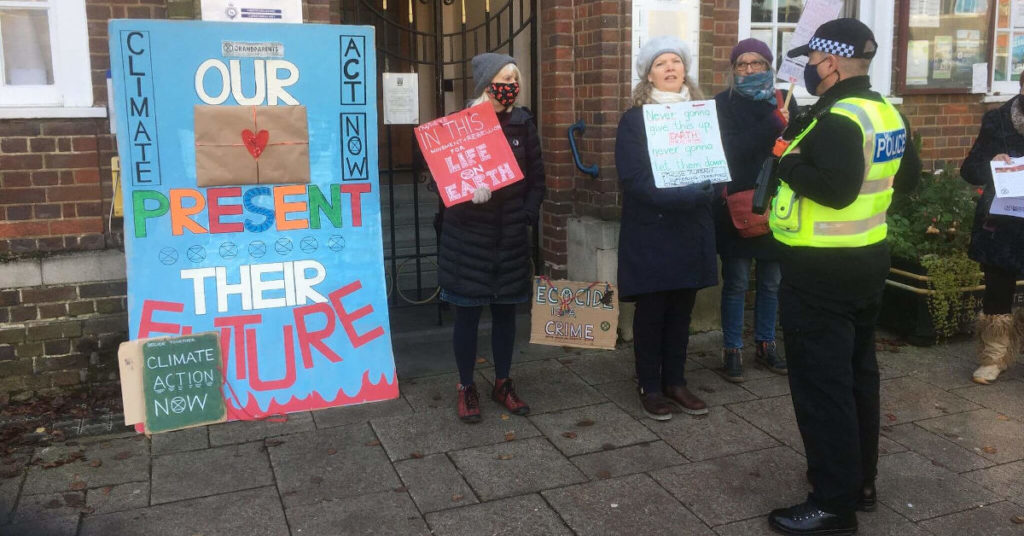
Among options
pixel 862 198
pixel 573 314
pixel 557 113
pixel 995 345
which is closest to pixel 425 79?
pixel 557 113

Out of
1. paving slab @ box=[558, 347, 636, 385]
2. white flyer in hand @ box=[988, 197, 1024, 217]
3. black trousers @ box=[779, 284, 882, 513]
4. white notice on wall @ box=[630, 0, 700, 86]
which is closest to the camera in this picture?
black trousers @ box=[779, 284, 882, 513]

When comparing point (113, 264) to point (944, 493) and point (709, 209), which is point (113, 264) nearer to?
point (709, 209)

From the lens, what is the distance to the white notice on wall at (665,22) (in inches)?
228

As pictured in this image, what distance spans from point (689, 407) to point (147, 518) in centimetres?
265

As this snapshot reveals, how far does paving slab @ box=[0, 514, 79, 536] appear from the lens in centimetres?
351

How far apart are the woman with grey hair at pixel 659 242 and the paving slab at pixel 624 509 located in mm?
840

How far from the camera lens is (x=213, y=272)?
457cm

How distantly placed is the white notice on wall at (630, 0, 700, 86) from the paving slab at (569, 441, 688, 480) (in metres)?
2.55

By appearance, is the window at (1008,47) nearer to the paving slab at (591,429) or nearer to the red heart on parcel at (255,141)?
the paving slab at (591,429)

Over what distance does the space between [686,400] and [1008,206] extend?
210 centimetres

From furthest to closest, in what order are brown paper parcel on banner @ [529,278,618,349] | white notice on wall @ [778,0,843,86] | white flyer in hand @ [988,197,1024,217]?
brown paper parcel on banner @ [529,278,618,349], white flyer in hand @ [988,197,1024,217], white notice on wall @ [778,0,843,86]

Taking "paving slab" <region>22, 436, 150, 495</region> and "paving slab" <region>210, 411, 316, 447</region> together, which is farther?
"paving slab" <region>210, 411, 316, 447</region>

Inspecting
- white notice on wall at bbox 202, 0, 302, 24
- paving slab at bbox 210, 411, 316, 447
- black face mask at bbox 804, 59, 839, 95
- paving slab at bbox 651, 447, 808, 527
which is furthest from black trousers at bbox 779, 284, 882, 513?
white notice on wall at bbox 202, 0, 302, 24

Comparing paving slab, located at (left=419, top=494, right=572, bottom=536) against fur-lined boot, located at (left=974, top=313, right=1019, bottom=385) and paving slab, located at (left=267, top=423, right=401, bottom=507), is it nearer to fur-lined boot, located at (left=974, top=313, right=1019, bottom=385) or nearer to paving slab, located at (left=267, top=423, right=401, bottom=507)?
paving slab, located at (left=267, top=423, right=401, bottom=507)
